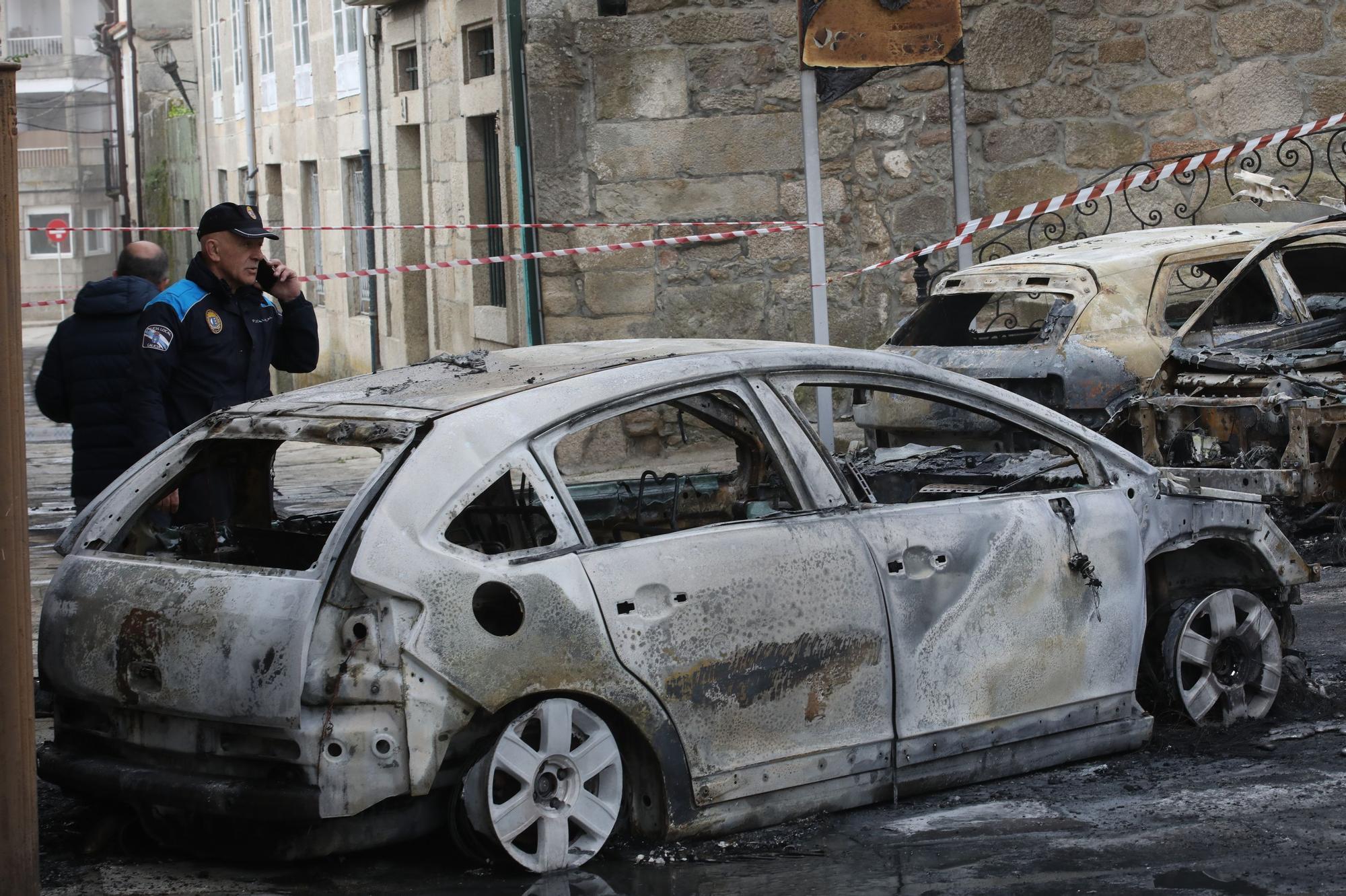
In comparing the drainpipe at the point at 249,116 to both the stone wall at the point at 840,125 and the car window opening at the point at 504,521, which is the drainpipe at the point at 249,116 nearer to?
the stone wall at the point at 840,125

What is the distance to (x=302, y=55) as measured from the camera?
24.6 meters

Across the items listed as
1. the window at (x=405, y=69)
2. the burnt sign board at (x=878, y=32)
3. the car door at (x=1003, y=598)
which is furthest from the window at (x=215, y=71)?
the car door at (x=1003, y=598)

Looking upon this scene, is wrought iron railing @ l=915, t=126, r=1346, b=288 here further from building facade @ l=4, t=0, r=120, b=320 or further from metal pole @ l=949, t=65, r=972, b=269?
building facade @ l=4, t=0, r=120, b=320

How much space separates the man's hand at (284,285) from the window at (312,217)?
16.8 m

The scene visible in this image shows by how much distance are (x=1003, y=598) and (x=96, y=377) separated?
395 centimetres

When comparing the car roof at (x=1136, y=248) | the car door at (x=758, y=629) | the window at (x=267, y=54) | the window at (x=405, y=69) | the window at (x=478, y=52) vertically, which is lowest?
the car door at (x=758, y=629)

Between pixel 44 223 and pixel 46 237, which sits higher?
pixel 44 223

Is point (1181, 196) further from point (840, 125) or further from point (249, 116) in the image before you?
point (249, 116)

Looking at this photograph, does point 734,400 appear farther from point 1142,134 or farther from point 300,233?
point 300,233

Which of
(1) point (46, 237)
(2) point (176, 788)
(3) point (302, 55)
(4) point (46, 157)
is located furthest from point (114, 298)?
(4) point (46, 157)

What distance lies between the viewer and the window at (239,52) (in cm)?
2808

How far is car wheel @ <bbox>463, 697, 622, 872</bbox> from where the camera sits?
15.9 feet

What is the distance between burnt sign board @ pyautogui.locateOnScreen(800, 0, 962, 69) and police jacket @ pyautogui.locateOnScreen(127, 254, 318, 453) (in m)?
5.15

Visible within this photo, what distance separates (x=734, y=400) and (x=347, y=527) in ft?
4.16
